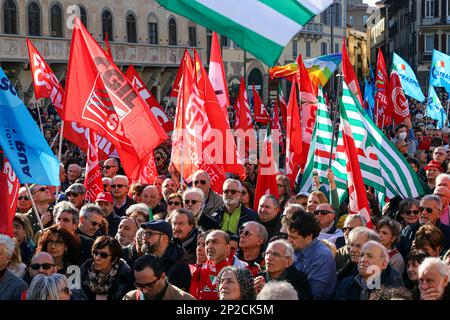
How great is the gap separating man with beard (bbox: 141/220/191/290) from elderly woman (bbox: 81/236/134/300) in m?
0.36

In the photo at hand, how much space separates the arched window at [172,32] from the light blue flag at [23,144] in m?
38.8

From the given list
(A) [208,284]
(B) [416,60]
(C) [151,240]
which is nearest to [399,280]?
(A) [208,284]

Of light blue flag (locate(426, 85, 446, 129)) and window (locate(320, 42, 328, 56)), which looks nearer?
light blue flag (locate(426, 85, 446, 129))

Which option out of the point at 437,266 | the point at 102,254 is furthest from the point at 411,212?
the point at 102,254

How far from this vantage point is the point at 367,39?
370 feet

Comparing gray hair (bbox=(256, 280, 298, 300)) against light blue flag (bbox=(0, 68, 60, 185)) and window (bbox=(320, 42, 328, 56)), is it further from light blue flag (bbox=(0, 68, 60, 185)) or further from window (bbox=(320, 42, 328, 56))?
window (bbox=(320, 42, 328, 56))

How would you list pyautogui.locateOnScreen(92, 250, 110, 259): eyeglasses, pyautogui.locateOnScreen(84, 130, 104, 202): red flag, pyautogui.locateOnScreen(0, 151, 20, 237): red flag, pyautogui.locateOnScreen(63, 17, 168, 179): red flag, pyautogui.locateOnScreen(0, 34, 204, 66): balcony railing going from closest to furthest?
pyautogui.locateOnScreen(92, 250, 110, 259): eyeglasses < pyautogui.locateOnScreen(0, 151, 20, 237): red flag < pyautogui.locateOnScreen(63, 17, 168, 179): red flag < pyautogui.locateOnScreen(84, 130, 104, 202): red flag < pyautogui.locateOnScreen(0, 34, 204, 66): balcony railing

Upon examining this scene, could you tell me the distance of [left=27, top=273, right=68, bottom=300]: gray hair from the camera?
5.39 metres

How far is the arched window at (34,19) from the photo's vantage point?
127 feet

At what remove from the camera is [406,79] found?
20359 mm

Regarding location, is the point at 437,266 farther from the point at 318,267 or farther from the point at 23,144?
the point at 23,144

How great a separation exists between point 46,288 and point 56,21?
35.9m

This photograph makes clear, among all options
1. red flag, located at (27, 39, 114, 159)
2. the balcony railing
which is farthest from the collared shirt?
the balcony railing
